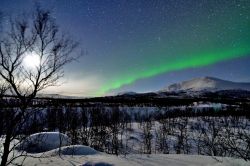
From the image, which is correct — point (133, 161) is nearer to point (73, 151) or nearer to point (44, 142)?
point (73, 151)

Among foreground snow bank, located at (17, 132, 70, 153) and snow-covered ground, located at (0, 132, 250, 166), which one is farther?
foreground snow bank, located at (17, 132, 70, 153)

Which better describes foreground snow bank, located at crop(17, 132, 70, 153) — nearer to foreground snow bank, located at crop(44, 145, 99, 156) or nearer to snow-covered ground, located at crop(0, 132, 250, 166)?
foreground snow bank, located at crop(44, 145, 99, 156)

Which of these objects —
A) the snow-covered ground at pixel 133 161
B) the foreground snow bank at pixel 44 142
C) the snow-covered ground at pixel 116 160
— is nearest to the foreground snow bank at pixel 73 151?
the snow-covered ground at pixel 116 160

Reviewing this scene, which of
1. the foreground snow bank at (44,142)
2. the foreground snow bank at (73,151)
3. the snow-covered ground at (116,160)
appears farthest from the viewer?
the foreground snow bank at (44,142)

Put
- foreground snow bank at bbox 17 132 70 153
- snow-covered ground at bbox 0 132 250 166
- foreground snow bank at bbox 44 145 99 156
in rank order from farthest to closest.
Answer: foreground snow bank at bbox 17 132 70 153, foreground snow bank at bbox 44 145 99 156, snow-covered ground at bbox 0 132 250 166

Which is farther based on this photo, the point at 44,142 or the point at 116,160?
the point at 44,142

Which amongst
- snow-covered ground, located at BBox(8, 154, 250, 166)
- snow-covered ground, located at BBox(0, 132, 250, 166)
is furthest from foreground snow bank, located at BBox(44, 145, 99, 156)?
snow-covered ground, located at BBox(8, 154, 250, 166)

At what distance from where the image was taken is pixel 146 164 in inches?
257

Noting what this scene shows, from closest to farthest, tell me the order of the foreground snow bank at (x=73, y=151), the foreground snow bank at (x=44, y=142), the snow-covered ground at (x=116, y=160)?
the snow-covered ground at (x=116, y=160) → the foreground snow bank at (x=73, y=151) → the foreground snow bank at (x=44, y=142)

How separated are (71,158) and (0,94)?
2.95 m

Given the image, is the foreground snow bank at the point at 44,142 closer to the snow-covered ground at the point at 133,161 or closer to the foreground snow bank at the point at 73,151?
the foreground snow bank at the point at 73,151

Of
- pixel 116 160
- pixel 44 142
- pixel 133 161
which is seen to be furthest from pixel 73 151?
pixel 44 142

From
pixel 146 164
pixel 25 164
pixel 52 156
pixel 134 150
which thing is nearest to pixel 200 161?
pixel 146 164

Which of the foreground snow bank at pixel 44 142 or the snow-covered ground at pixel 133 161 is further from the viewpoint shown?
the foreground snow bank at pixel 44 142
